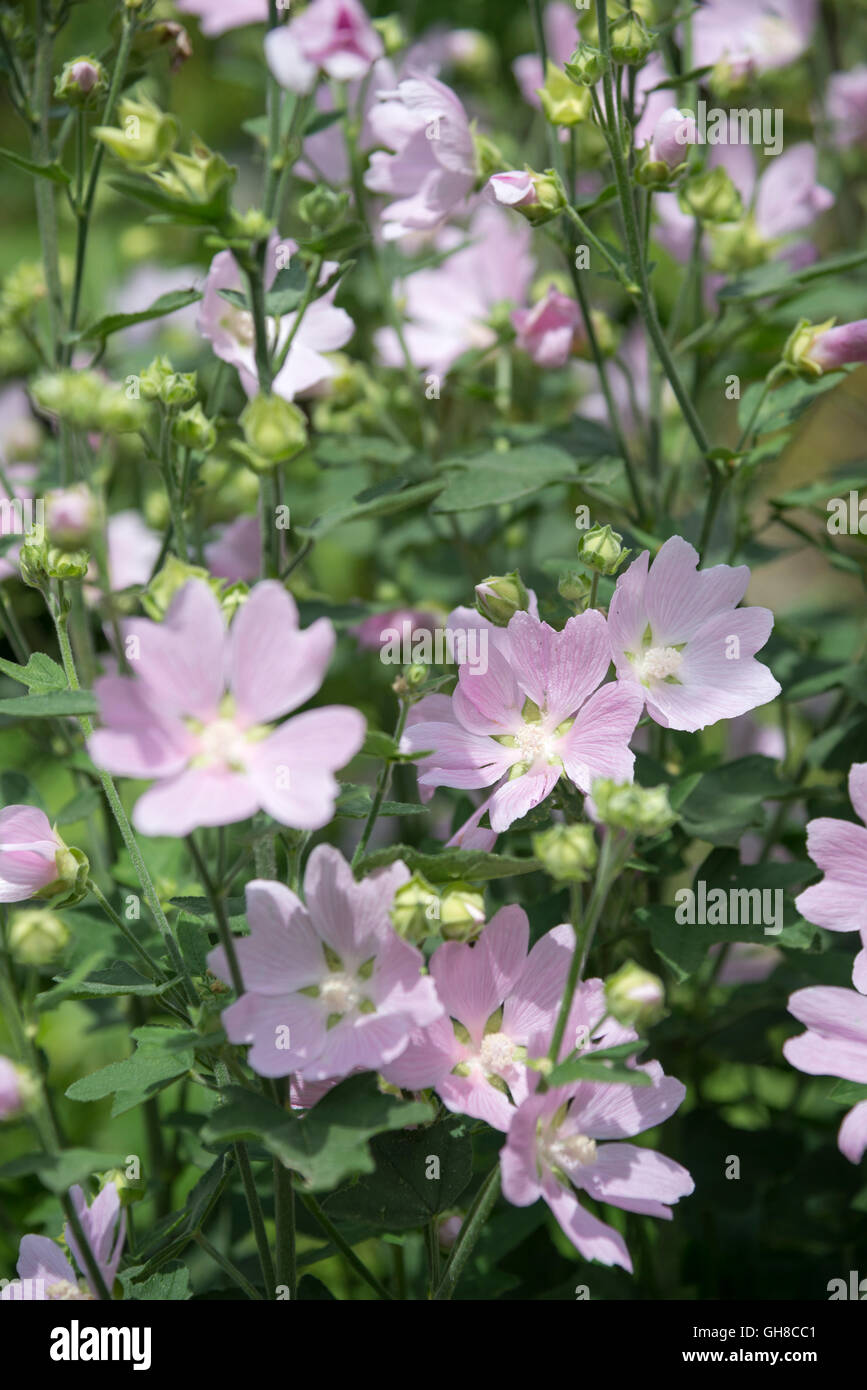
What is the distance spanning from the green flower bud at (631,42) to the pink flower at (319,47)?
18cm

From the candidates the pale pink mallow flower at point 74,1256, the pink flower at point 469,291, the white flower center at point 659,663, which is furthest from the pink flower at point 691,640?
the pink flower at point 469,291

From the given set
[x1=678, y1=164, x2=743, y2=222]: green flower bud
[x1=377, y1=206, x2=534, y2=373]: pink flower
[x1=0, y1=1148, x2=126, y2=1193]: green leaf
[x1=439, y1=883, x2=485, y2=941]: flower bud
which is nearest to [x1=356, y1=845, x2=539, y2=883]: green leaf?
[x1=439, y1=883, x2=485, y2=941]: flower bud

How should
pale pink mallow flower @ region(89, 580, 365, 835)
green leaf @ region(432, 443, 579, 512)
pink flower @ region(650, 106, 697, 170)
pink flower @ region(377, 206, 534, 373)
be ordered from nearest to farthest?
pale pink mallow flower @ region(89, 580, 365, 835) → pink flower @ region(650, 106, 697, 170) → green leaf @ region(432, 443, 579, 512) → pink flower @ region(377, 206, 534, 373)

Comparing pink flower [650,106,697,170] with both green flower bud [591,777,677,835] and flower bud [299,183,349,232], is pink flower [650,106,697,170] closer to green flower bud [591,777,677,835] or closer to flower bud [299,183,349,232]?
flower bud [299,183,349,232]

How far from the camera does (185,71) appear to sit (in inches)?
119

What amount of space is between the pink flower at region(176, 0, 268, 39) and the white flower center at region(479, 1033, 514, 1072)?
1.03 meters

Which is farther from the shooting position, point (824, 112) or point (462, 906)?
point (824, 112)

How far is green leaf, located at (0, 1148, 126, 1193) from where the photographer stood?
714 millimetres

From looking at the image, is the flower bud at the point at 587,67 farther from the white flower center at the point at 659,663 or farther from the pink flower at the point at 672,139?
the white flower center at the point at 659,663

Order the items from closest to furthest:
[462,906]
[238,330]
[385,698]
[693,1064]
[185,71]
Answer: [462,906] → [238,330] → [693,1064] → [385,698] → [185,71]

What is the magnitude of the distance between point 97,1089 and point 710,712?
471 mm

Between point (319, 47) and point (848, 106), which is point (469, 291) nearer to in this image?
point (848, 106)
